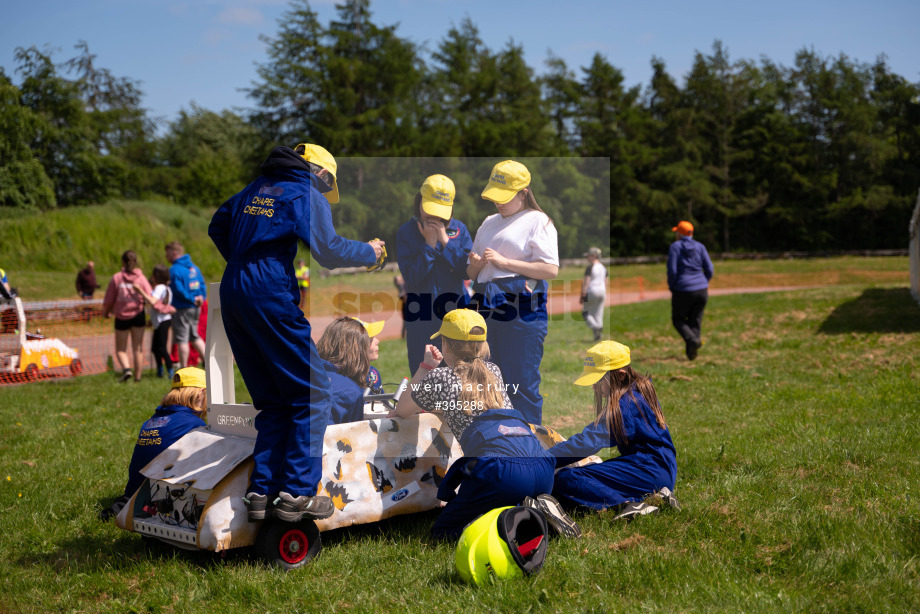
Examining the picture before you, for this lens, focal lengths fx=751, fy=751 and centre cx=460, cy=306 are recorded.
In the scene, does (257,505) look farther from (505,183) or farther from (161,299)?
(161,299)

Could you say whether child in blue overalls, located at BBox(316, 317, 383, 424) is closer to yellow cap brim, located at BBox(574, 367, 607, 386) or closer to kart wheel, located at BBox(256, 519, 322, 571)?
kart wheel, located at BBox(256, 519, 322, 571)

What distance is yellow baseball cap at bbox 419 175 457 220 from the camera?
4.88m

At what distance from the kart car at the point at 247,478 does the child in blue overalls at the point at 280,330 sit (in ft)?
0.54

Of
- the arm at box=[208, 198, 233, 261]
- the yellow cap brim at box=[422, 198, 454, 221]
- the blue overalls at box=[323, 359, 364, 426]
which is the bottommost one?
the blue overalls at box=[323, 359, 364, 426]

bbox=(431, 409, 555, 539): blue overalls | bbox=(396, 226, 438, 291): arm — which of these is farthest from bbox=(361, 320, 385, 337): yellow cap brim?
bbox=(431, 409, 555, 539): blue overalls

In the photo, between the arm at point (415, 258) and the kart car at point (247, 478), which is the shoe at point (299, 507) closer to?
the kart car at point (247, 478)

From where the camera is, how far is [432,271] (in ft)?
16.8

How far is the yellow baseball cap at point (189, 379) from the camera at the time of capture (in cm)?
510

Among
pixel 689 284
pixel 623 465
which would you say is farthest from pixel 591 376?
pixel 689 284

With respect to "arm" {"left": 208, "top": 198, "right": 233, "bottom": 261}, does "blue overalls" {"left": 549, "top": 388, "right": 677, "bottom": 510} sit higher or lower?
lower

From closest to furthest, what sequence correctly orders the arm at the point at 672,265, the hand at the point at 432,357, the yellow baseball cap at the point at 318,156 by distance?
the yellow baseball cap at the point at 318,156
the hand at the point at 432,357
the arm at the point at 672,265

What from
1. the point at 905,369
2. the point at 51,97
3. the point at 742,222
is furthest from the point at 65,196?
the point at 742,222

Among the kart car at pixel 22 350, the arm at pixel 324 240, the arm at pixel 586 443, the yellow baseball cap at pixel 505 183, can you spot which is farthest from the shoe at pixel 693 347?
the kart car at pixel 22 350

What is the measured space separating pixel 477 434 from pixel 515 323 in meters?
0.93
